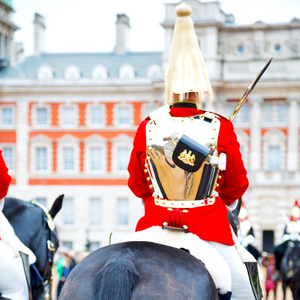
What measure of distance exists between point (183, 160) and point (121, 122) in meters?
30.4

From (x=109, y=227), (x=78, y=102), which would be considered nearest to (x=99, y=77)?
(x=78, y=102)


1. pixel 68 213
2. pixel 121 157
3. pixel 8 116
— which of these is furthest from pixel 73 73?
pixel 68 213

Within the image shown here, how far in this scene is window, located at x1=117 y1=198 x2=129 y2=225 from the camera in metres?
33.5

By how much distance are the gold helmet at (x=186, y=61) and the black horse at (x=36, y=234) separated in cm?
211

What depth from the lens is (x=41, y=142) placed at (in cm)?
3391

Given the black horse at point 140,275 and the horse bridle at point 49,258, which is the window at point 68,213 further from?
the black horse at point 140,275

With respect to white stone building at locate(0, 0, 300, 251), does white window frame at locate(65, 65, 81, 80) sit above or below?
above

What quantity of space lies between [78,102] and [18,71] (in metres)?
4.13

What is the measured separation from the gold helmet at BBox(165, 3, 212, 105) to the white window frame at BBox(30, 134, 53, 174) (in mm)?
30807

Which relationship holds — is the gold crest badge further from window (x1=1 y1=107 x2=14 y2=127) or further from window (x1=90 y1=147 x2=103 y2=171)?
window (x1=1 y1=107 x2=14 y2=127)

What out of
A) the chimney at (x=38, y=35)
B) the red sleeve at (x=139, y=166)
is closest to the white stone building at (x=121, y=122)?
the chimney at (x=38, y=35)

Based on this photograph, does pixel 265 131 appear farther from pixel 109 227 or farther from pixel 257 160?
pixel 109 227

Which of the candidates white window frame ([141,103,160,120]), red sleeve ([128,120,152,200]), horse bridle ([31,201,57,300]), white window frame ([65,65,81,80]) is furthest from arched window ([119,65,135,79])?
red sleeve ([128,120,152,200])

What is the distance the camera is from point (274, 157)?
3303 centimetres
